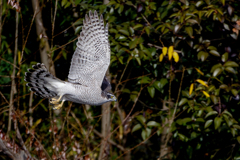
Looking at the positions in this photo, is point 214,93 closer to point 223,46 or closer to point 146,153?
point 223,46

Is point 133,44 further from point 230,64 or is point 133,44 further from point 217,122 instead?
point 217,122

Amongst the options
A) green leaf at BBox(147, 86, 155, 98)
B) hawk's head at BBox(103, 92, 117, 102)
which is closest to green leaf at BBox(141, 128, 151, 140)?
green leaf at BBox(147, 86, 155, 98)

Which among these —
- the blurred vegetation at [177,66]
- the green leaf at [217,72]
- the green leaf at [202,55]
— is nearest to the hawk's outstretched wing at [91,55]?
the blurred vegetation at [177,66]

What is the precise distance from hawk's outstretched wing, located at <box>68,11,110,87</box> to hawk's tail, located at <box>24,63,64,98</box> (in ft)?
0.49

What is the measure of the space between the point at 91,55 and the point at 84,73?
17 centimetres

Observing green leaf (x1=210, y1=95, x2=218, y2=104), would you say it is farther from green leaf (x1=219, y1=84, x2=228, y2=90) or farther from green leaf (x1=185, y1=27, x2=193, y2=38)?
green leaf (x1=185, y1=27, x2=193, y2=38)

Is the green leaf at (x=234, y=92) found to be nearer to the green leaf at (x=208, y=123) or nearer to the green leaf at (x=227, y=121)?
the green leaf at (x=227, y=121)

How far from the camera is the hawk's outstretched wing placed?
9.94 ft

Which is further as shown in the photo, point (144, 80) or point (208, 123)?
point (144, 80)

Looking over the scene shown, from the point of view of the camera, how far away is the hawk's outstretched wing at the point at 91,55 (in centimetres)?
303

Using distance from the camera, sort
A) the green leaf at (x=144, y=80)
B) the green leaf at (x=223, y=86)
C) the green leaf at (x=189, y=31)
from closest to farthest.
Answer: the green leaf at (x=189, y=31) < the green leaf at (x=223, y=86) < the green leaf at (x=144, y=80)

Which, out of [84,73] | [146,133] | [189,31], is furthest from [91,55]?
[146,133]

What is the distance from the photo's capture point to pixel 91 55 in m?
3.09

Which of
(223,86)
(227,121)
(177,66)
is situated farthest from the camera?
(177,66)
